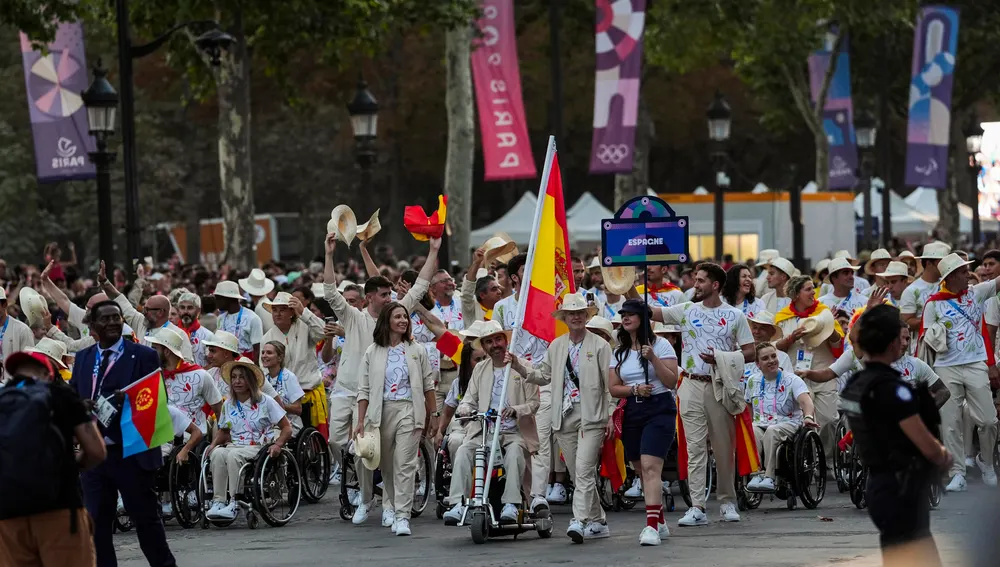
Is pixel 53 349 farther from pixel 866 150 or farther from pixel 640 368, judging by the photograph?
pixel 866 150

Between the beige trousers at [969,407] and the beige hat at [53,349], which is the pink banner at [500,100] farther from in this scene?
the beige trousers at [969,407]

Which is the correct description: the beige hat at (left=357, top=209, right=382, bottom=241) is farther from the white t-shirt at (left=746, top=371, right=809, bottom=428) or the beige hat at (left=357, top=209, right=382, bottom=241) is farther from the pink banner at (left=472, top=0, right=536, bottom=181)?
the pink banner at (left=472, top=0, right=536, bottom=181)

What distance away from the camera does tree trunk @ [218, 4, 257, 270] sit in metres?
33.5

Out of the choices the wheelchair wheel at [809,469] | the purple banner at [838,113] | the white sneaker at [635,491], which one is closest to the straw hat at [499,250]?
the white sneaker at [635,491]

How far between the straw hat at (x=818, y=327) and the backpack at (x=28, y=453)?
9.07m

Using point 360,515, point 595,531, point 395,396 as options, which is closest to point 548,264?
point 395,396

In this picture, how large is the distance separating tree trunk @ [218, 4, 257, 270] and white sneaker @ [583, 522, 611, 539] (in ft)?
67.1

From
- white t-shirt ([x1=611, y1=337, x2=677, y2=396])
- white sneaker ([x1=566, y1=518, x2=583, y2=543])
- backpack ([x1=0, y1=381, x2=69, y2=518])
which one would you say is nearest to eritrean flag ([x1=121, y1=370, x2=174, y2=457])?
backpack ([x1=0, y1=381, x2=69, y2=518])

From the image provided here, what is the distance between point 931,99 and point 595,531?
30212mm

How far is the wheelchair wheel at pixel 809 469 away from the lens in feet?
50.5

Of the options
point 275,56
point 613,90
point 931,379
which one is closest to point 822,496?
point 931,379

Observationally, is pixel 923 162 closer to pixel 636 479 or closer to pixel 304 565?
pixel 636 479

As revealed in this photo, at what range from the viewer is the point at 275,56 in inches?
1369

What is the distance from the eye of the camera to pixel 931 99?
4206 cm
